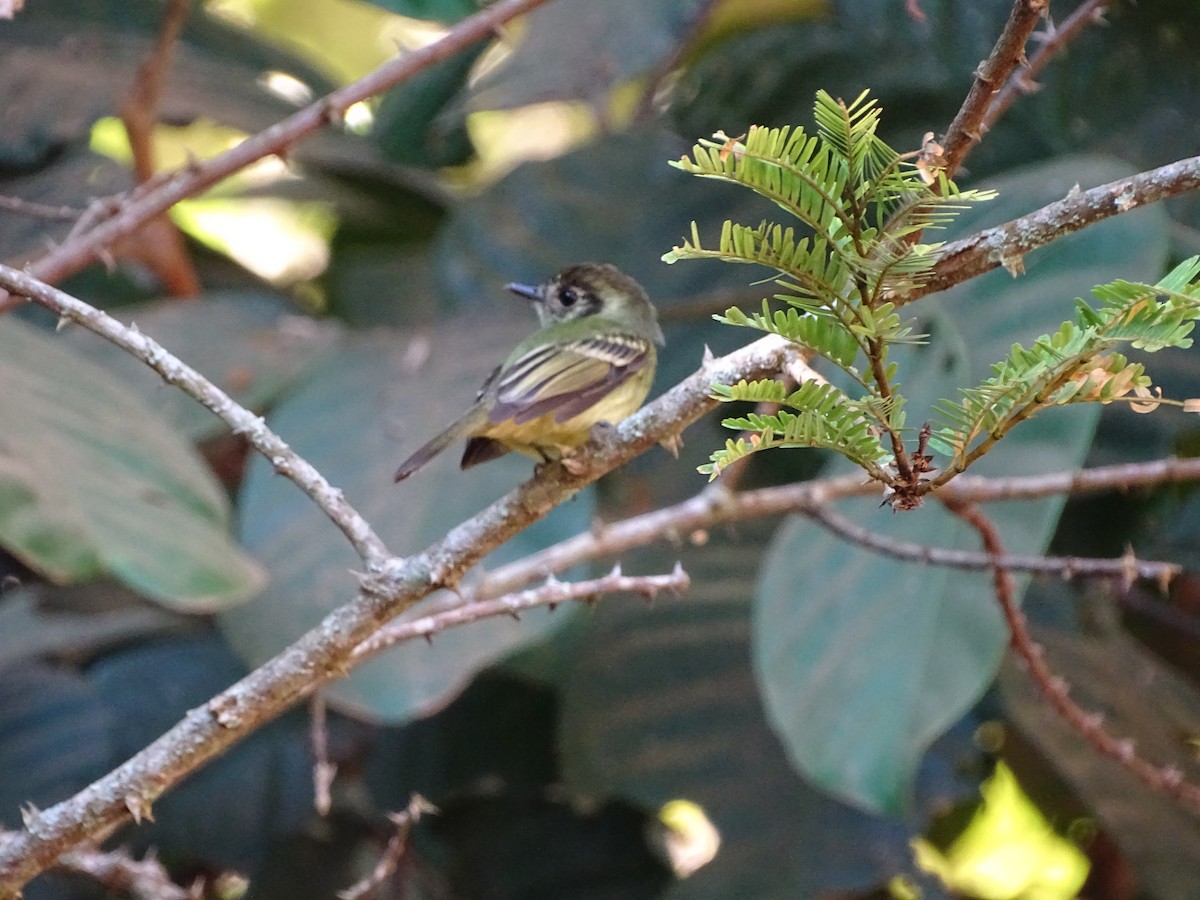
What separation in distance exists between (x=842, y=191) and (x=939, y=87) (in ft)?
8.57

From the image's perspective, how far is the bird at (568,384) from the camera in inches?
74.4

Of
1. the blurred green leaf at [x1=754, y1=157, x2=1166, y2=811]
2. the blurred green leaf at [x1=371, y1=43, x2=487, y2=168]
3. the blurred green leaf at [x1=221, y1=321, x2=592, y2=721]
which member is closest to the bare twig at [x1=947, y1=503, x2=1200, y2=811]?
the blurred green leaf at [x1=754, y1=157, x2=1166, y2=811]

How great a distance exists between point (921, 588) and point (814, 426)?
1443 millimetres

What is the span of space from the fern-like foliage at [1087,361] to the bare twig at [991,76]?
0.64 feet

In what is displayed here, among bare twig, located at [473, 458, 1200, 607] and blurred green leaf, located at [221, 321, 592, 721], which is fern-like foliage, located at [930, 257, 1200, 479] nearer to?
bare twig, located at [473, 458, 1200, 607]

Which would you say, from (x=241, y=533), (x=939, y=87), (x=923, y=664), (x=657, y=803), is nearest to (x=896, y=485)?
(x=923, y=664)

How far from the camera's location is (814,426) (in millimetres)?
1006

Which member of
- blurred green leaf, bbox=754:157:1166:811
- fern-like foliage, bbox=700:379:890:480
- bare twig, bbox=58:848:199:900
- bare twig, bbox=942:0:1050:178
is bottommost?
bare twig, bbox=58:848:199:900

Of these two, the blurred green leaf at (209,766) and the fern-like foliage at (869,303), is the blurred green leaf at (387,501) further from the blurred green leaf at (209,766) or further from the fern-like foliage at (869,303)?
the fern-like foliage at (869,303)

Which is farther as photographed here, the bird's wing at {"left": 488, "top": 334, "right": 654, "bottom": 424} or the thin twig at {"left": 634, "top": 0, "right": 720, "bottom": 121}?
the thin twig at {"left": 634, "top": 0, "right": 720, "bottom": 121}

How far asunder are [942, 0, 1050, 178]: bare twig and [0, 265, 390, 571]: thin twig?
730mm

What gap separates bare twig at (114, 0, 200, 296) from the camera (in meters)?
2.84

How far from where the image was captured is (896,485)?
100 centimetres

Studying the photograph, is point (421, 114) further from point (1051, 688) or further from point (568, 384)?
point (1051, 688)
